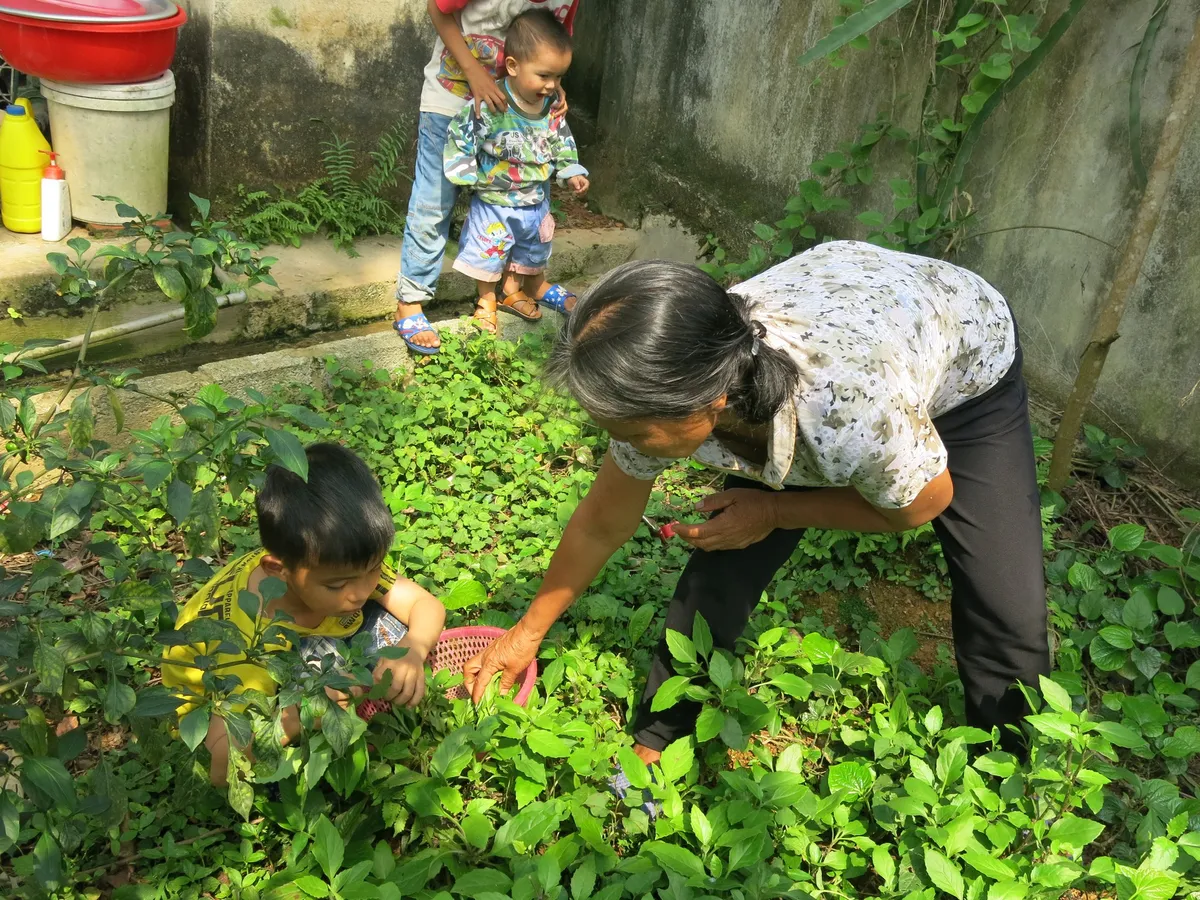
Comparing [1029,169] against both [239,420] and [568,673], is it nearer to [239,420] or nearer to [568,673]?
[568,673]

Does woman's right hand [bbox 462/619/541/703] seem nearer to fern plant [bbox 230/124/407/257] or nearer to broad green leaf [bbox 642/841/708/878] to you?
broad green leaf [bbox 642/841/708/878]

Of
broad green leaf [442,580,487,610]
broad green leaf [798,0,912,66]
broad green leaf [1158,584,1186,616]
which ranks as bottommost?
broad green leaf [442,580,487,610]

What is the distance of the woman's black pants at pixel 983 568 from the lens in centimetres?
237

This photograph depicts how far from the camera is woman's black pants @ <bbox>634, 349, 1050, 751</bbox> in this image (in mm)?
2367

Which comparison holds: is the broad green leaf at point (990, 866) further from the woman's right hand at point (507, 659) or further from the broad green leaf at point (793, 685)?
the woman's right hand at point (507, 659)

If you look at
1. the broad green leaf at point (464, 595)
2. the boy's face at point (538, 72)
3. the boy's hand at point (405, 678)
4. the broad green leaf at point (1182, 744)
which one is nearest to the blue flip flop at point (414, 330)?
the boy's face at point (538, 72)

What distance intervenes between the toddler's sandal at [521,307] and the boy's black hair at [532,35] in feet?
3.40

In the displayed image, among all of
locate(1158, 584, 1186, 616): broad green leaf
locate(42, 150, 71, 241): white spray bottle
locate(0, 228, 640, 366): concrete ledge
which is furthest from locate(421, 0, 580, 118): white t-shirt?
locate(1158, 584, 1186, 616): broad green leaf

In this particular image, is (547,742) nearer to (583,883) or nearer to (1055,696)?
(583,883)

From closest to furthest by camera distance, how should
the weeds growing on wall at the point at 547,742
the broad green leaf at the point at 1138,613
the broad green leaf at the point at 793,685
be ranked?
the weeds growing on wall at the point at 547,742, the broad green leaf at the point at 793,685, the broad green leaf at the point at 1138,613

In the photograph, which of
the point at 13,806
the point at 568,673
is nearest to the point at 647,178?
the point at 568,673

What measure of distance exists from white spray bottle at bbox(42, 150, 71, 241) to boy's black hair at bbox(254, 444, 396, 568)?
2.81 meters

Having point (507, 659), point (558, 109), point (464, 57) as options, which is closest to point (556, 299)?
point (558, 109)

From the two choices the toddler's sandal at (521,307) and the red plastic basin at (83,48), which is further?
the toddler's sandal at (521,307)
